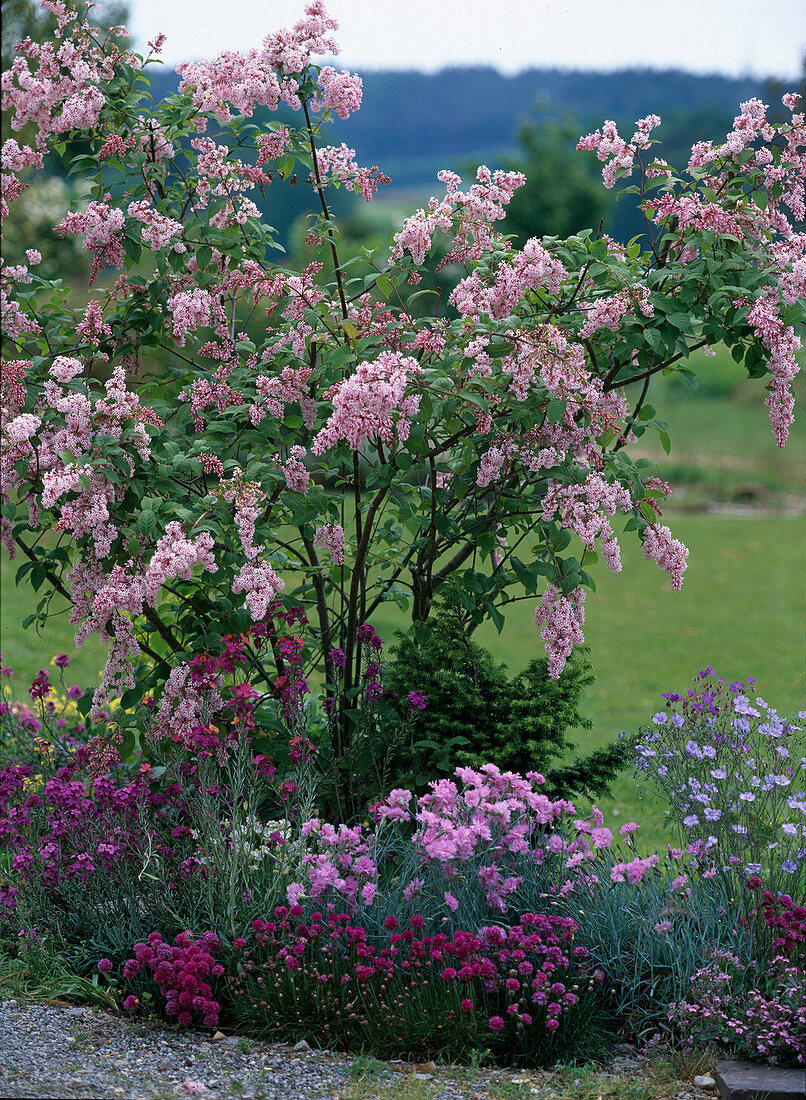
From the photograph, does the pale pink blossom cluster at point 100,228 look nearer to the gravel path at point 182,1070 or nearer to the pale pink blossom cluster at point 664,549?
the pale pink blossom cluster at point 664,549

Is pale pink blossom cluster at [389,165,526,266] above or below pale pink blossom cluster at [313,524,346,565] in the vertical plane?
above

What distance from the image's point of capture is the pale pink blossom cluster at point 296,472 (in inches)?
Answer: 134

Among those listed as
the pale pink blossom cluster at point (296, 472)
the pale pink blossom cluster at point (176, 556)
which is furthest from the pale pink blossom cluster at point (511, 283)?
the pale pink blossom cluster at point (176, 556)

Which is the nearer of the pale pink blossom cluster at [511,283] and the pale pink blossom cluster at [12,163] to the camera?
the pale pink blossom cluster at [511,283]

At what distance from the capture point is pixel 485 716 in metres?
3.62

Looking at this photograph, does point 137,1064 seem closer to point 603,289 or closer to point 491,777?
point 491,777

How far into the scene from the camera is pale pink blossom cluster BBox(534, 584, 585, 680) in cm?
313

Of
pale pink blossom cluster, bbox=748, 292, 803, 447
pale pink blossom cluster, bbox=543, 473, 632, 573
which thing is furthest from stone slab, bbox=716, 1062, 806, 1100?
pale pink blossom cluster, bbox=748, 292, 803, 447

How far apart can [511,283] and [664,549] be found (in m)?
0.94

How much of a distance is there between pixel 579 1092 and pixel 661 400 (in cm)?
2349

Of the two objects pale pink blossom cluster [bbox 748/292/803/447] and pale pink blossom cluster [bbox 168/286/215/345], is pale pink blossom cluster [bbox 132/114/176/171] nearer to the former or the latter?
pale pink blossom cluster [bbox 168/286/215/345]

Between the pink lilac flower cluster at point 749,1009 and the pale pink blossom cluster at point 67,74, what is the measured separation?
3270 mm

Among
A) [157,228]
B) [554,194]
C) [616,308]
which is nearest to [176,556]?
[157,228]

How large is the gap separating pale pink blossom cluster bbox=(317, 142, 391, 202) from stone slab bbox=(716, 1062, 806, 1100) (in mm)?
2772
